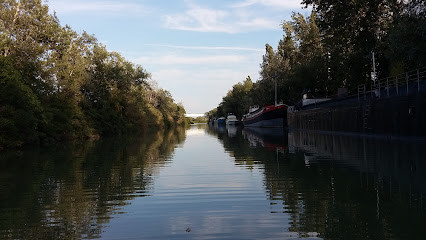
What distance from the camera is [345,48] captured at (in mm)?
46188

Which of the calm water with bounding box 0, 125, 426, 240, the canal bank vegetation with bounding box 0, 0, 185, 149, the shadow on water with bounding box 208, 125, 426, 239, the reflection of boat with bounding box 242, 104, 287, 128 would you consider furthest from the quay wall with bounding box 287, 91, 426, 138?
the canal bank vegetation with bounding box 0, 0, 185, 149

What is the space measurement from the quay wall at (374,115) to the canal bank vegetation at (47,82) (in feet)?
77.9

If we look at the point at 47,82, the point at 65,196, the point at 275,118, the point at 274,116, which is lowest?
the point at 65,196

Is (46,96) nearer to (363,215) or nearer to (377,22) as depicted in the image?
(377,22)

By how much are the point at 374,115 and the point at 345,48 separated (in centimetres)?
1599

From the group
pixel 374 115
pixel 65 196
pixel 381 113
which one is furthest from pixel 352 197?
pixel 374 115

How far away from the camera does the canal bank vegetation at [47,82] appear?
28.1m

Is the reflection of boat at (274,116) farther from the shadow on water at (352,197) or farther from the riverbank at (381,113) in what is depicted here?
the shadow on water at (352,197)

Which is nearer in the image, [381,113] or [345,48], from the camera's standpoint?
[381,113]

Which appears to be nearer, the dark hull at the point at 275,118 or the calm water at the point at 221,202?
the calm water at the point at 221,202

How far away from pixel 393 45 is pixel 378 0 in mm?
10206

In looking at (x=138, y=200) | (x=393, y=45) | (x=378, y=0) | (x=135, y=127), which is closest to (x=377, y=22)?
(x=378, y=0)

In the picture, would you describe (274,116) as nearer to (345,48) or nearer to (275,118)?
(275,118)

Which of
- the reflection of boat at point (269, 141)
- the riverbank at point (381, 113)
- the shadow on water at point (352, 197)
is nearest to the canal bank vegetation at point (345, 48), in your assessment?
the riverbank at point (381, 113)
